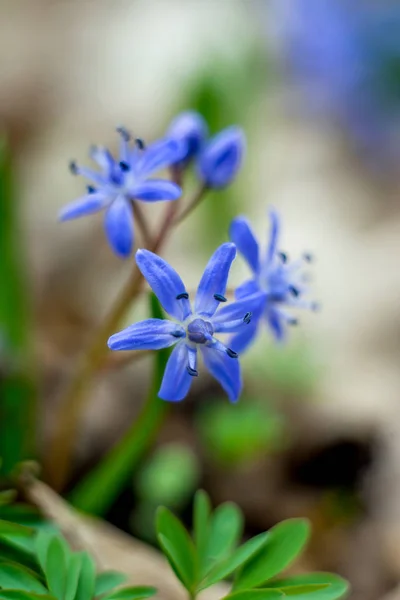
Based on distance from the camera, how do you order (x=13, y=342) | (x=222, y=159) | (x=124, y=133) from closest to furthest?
(x=124, y=133), (x=222, y=159), (x=13, y=342)

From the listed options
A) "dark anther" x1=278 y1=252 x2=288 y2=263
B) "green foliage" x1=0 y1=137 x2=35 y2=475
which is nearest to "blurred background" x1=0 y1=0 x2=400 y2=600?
"green foliage" x1=0 y1=137 x2=35 y2=475

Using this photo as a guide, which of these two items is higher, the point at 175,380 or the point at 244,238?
the point at 244,238

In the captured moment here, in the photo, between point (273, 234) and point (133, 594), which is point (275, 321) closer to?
point (273, 234)

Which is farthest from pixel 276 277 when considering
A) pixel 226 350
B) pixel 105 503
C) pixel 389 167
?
pixel 389 167

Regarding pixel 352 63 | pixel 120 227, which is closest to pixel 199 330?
pixel 120 227

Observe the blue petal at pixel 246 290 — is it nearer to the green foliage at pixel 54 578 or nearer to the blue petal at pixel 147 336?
the blue petal at pixel 147 336

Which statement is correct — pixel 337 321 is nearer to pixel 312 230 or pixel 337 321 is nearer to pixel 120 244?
pixel 312 230
